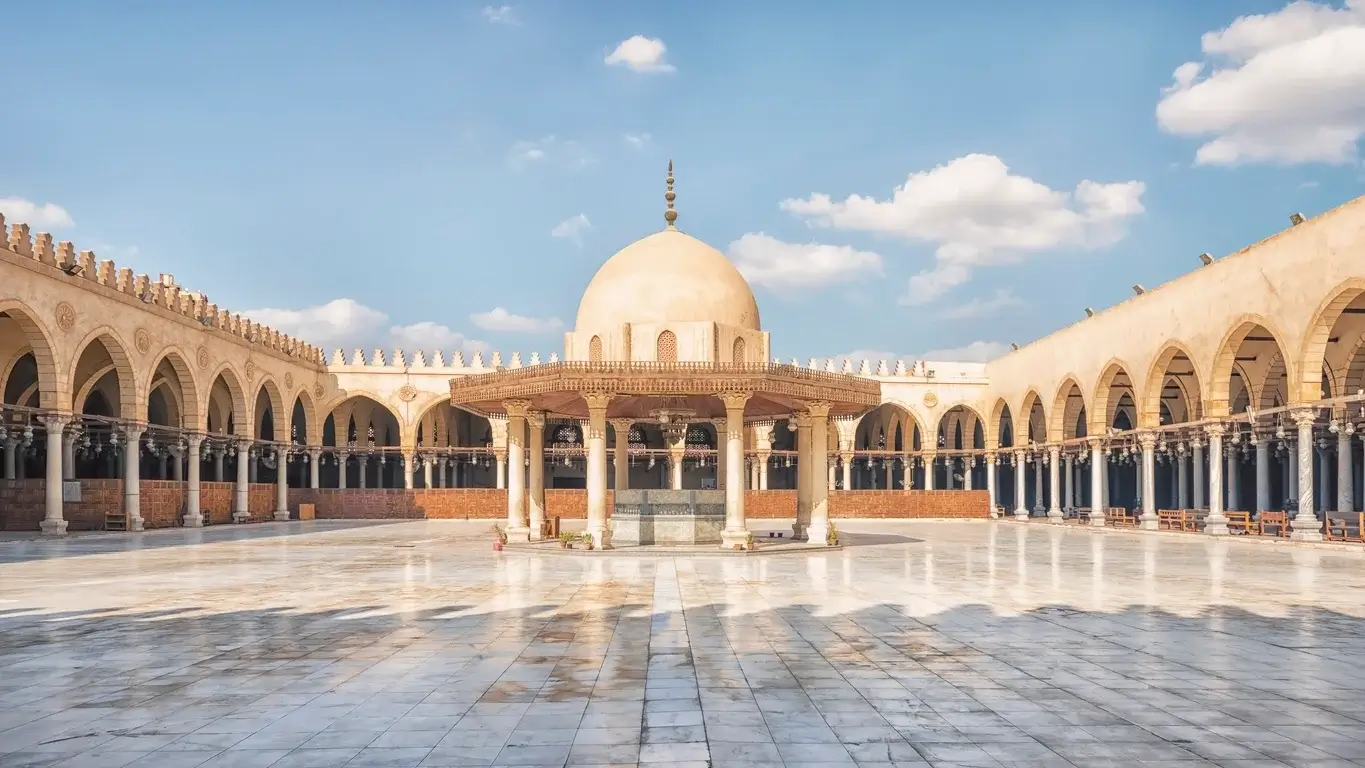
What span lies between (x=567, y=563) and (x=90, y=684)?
1207 centimetres

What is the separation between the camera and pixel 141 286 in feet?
111

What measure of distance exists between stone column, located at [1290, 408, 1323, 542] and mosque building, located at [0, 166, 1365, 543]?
70mm

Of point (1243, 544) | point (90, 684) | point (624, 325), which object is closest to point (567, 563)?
point (624, 325)

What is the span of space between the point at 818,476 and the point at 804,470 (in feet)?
1.26

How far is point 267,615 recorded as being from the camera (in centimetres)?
1248

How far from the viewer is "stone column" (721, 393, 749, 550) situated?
23172 millimetres

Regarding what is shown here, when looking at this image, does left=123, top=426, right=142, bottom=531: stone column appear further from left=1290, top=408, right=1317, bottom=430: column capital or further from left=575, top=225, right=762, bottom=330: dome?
left=1290, top=408, right=1317, bottom=430: column capital

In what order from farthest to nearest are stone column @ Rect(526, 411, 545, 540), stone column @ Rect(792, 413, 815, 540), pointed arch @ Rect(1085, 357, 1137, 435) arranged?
pointed arch @ Rect(1085, 357, 1137, 435)
stone column @ Rect(526, 411, 545, 540)
stone column @ Rect(792, 413, 815, 540)

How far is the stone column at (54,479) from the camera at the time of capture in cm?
2928

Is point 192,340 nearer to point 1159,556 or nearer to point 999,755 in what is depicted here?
point 1159,556

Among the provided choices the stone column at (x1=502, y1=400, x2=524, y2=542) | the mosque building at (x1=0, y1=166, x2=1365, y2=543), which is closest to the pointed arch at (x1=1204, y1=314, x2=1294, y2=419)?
the mosque building at (x1=0, y1=166, x2=1365, y2=543)

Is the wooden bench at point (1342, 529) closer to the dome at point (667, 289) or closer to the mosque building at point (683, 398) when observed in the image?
the mosque building at point (683, 398)

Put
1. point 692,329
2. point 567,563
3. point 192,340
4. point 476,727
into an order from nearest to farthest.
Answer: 1. point 476,727
2. point 567,563
3. point 692,329
4. point 192,340

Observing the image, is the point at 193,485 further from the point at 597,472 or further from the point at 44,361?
the point at 597,472
